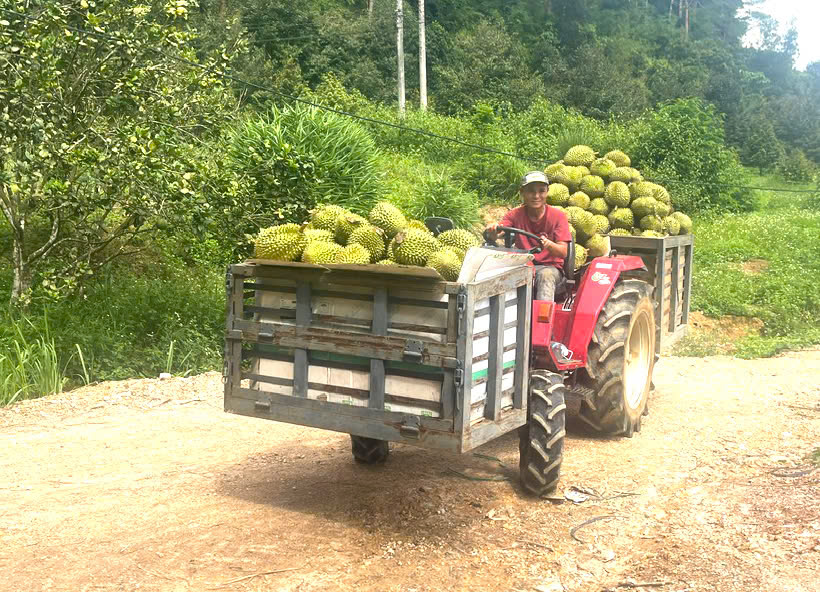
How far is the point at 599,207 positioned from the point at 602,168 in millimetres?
511

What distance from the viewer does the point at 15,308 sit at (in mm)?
9852

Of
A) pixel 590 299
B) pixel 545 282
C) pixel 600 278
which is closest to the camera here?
pixel 545 282

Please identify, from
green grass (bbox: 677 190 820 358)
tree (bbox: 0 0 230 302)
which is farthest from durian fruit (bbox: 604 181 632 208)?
tree (bbox: 0 0 230 302)

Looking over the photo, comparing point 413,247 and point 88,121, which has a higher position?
point 88,121

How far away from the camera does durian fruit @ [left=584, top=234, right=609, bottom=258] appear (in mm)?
8500

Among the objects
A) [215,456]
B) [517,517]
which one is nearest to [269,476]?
[215,456]

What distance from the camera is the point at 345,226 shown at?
531cm

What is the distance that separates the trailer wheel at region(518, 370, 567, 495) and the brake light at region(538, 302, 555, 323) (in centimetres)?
46

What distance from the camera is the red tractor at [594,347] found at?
562 centimetres

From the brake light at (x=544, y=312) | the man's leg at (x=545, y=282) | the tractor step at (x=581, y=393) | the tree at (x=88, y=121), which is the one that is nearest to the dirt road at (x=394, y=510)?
the tractor step at (x=581, y=393)

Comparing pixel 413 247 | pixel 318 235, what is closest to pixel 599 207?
pixel 413 247

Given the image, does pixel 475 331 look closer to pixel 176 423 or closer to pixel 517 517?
pixel 517 517

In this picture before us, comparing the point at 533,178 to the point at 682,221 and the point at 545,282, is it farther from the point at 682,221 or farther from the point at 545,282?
the point at 682,221

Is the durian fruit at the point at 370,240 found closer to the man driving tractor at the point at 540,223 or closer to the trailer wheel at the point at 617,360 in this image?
the man driving tractor at the point at 540,223
